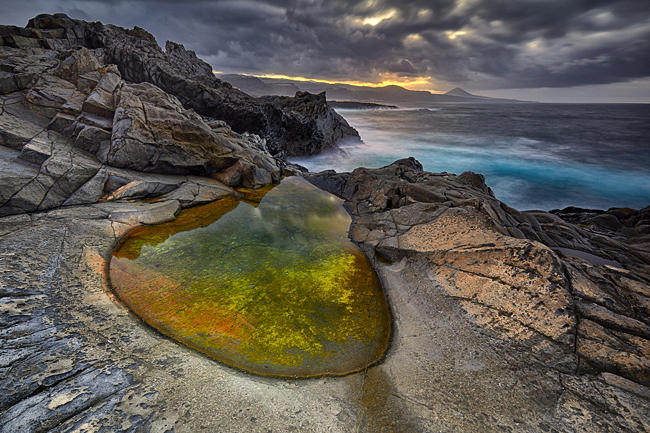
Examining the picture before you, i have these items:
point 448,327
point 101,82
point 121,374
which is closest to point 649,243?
point 448,327

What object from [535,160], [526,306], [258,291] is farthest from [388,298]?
[535,160]

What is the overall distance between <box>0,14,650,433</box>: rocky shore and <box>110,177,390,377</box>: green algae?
0.34 m

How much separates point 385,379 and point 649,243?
346 inches

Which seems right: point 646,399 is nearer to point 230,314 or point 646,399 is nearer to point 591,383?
point 591,383

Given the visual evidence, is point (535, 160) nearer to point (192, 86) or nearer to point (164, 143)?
point (192, 86)

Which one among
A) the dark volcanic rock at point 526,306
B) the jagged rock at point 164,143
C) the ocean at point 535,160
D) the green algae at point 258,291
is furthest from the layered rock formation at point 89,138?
the ocean at point 535,160

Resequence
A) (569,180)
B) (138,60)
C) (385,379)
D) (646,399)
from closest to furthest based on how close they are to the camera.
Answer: (646,399) < (385,379) < (138,60) < (569,180)

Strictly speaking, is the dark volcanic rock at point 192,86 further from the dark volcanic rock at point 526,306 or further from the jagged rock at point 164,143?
the dark volcanic rock at point 526,306

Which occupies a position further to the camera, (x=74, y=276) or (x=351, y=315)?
(x=351, y=315)

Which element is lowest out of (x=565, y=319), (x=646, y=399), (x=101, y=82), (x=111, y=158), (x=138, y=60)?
(x=646, y=399)

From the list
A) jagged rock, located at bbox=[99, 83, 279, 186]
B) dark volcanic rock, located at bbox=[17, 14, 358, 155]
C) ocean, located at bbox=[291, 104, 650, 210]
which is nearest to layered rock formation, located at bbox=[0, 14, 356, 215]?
jagged rock, located at bbox=[99, 83, 279, 186]

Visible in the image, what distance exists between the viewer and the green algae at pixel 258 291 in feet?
14.5

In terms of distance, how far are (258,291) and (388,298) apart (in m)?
2.88

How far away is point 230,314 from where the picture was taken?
5.07 meters
